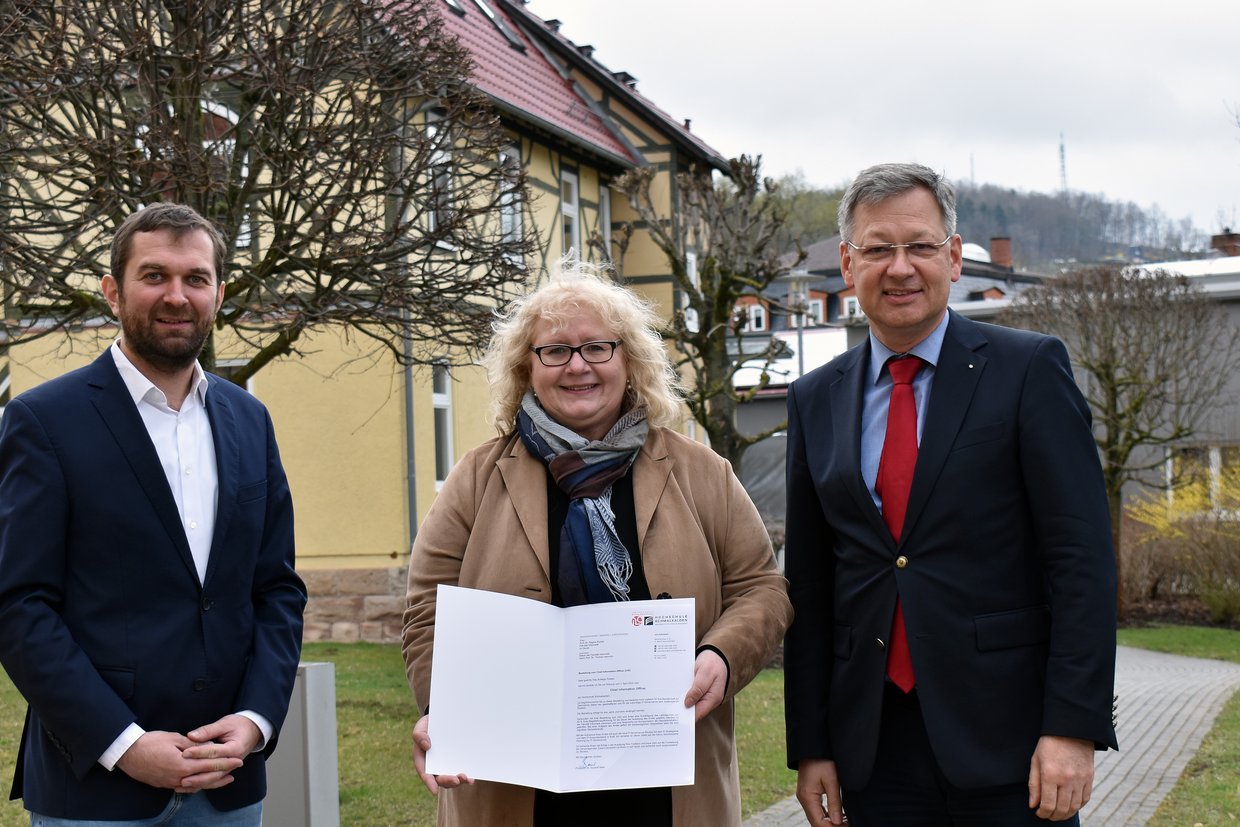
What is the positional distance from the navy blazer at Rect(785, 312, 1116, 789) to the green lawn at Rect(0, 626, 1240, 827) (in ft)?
13.9

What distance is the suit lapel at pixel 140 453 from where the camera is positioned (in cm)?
306

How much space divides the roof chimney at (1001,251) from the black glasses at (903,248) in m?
54.4

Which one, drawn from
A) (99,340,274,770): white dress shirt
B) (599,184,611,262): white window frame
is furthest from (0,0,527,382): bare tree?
(599,184,611,262): white window frame

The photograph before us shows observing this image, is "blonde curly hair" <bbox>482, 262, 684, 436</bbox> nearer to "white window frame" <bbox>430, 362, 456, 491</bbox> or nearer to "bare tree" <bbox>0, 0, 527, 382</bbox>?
"bare tree" <bbox>0, 0, 527, 382</bbox>

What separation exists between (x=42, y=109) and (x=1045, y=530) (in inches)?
239

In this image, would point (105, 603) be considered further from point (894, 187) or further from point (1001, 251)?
point (1001, 251)

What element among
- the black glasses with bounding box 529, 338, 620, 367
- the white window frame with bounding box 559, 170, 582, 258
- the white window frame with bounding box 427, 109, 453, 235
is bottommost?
the black glasses with bounding box 529, 338, 620, 367

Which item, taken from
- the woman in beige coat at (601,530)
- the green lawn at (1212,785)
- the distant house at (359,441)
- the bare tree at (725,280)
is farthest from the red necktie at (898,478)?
the distant house at (359,441)

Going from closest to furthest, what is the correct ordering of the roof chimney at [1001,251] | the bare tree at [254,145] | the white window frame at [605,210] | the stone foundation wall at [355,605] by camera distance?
1. the bare tree at [254,145]
2. the stone foundation wall at [355,605]
3. the white window frame at [605,210]
4. the roof chimney at [1001,251]

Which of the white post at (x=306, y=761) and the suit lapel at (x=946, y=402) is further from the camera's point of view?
the white post at (x=306, y=761)

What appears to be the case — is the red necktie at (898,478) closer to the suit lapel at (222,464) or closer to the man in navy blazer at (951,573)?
the man in navy blazer at (951,573)

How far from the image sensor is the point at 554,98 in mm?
22266

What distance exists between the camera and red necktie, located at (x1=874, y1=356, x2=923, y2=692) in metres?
3.18

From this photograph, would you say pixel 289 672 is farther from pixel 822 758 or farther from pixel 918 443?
pixel 918 443
